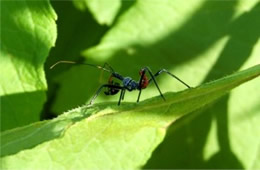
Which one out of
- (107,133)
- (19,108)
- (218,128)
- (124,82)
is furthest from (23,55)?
(218,128)

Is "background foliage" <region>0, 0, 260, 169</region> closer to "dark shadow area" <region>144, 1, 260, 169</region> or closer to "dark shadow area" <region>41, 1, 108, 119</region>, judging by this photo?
"dark shadow area" <region>144, 1, 260, 169</region>

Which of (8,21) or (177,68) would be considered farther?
(177,68)

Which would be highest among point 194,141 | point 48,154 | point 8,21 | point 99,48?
point 8,21

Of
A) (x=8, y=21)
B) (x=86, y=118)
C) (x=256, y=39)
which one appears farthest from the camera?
(x=256, y=39)

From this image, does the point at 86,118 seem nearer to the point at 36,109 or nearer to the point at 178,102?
the point at 178,102

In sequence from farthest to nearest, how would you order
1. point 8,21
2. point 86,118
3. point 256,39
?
point 256,39, point 8,21, point 86,118

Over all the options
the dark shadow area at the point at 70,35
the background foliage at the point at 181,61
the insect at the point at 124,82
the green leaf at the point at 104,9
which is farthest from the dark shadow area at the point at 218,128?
the dark shadow area at the point at 70,35

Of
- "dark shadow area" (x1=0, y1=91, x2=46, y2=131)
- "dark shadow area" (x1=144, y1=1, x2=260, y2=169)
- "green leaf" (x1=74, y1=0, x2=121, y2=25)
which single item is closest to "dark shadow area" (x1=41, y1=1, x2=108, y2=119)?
"green leaf" (x1=74, y1=0, x2=121, y2=25)

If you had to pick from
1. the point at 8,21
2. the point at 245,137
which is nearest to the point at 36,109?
the point at 8,21
